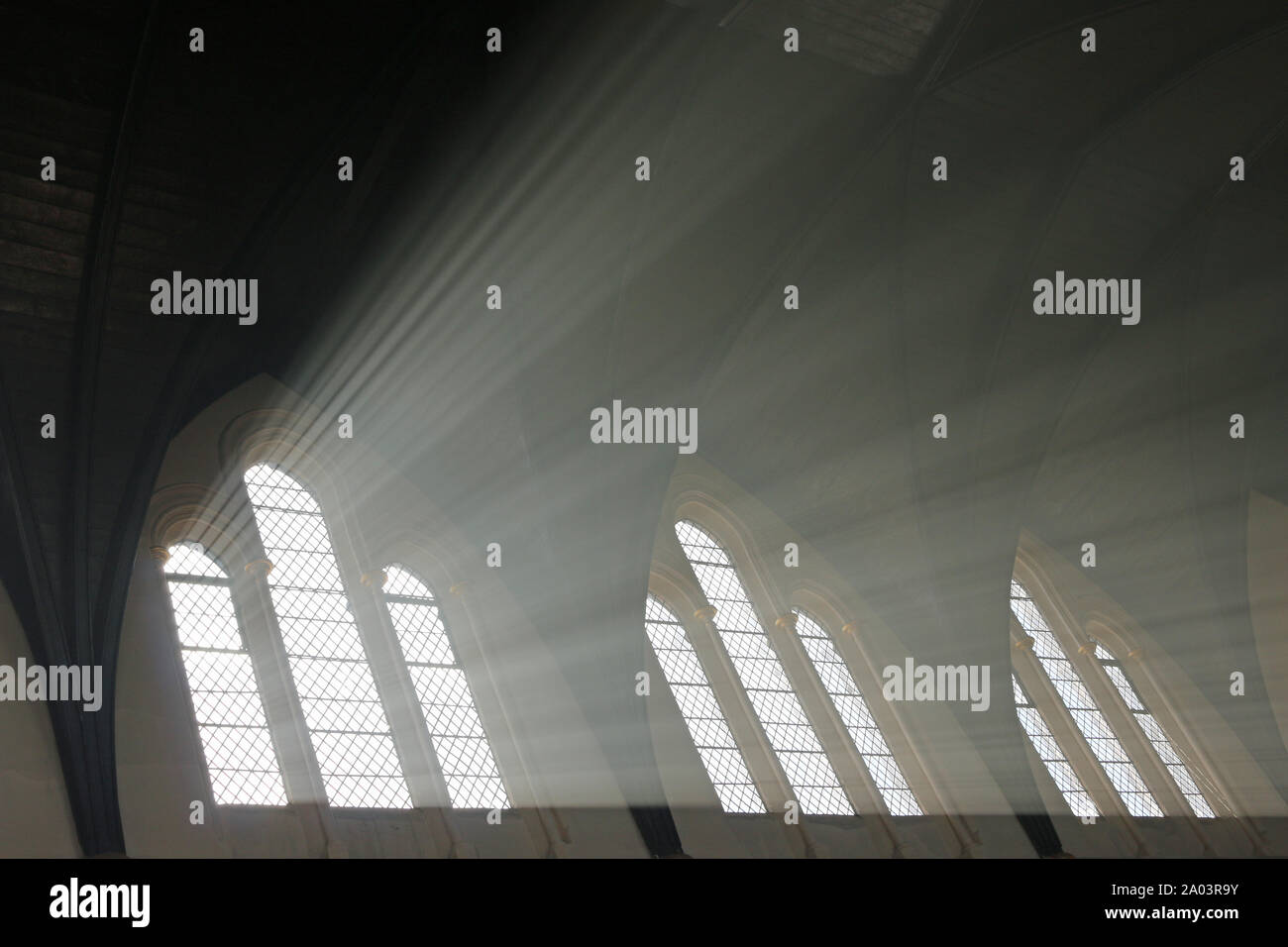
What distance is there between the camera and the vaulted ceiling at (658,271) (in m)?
9.85

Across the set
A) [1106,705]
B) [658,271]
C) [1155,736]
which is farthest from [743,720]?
[1155,736]

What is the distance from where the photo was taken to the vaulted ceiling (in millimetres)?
9852

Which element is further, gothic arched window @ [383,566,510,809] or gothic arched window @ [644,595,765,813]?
gothic arched window @ [644,595,765,813]

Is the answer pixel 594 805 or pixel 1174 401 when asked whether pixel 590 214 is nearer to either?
pixel 594 805

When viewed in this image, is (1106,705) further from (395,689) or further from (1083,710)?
(395,689)

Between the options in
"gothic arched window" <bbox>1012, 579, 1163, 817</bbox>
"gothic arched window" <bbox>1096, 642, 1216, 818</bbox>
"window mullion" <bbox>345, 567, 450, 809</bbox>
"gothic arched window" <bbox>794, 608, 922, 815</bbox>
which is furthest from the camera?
"gothic arched window" <bbox>1096, 642, 1216, 818</bbox>

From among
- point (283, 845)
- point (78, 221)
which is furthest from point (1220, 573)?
point (78, 221)

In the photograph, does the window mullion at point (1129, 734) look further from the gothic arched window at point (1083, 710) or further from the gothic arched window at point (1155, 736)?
the gothic arched window at point (1155, 736)

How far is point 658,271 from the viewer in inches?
492

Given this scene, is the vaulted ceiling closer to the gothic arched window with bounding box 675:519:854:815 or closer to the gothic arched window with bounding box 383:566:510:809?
the gothic arched window with bounding box 383:566:510:809

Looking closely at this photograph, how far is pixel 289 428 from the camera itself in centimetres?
1208

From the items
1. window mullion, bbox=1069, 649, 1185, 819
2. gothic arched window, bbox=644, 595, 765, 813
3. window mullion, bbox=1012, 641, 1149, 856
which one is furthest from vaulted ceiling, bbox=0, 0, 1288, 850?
window mullion, bbox=1069, 649, 1185, 819

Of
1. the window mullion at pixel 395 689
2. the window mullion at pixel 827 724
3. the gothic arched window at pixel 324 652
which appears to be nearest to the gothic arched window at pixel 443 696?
the window mullion at pixel 395 689
